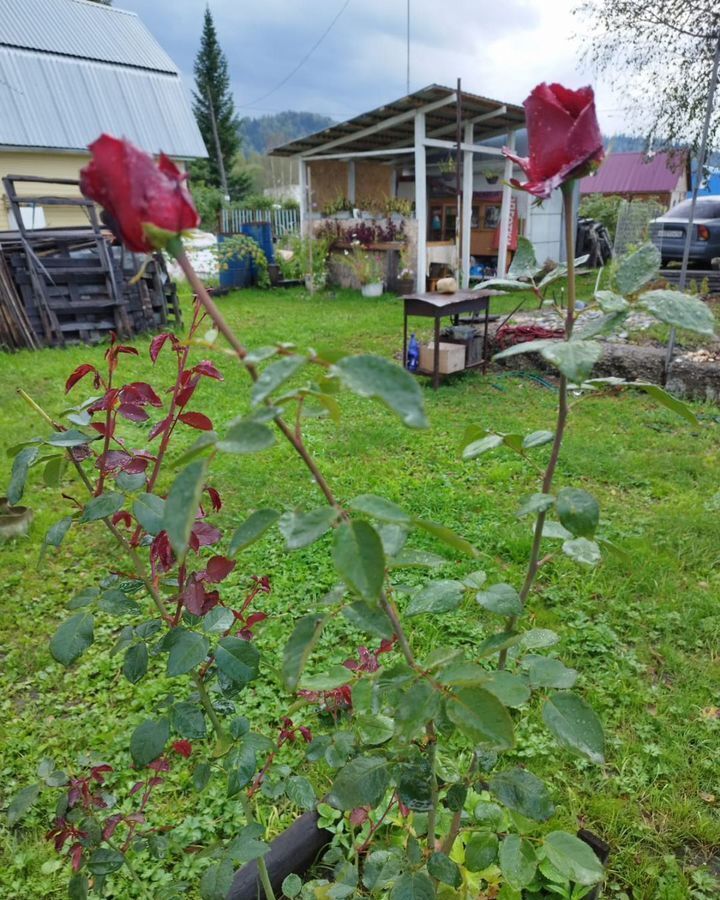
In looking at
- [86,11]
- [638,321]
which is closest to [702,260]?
[638,321]

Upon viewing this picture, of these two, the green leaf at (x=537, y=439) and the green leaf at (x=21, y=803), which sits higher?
the green leaf at (x=537, y=439)

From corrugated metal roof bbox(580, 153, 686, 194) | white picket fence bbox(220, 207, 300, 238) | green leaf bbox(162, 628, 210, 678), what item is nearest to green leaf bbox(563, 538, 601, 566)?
green leaf bbox(162, 628, 210, 678)

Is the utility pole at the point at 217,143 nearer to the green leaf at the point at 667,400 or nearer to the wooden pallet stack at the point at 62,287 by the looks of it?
the wooden pallet stack at the point at 62,287

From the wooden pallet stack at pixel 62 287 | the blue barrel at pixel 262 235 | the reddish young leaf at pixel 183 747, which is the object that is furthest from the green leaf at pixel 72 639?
the blue barrel at pixel 262 235

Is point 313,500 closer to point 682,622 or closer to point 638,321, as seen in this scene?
point 682,622

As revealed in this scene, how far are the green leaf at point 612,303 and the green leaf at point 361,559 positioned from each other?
346 mm

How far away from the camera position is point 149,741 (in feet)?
2.92

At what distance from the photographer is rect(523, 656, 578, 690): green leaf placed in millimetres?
773

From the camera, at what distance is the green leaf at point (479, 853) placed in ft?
2.88

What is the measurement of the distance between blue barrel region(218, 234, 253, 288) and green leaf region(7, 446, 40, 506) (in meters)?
11.1

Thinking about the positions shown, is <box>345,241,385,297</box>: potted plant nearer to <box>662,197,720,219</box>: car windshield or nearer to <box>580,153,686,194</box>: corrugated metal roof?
<box>662,197,720,219</box>: car windshield

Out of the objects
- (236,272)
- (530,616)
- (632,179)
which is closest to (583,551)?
(530,616)

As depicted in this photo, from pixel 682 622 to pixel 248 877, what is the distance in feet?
6.37

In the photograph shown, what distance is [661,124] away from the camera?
10.3 meters
